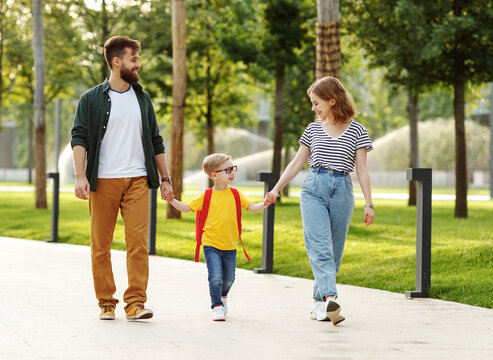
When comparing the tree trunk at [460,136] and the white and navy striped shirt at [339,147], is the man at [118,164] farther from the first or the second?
the tree trunk at [460,136]

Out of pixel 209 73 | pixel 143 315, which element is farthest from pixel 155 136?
pixel 209 73

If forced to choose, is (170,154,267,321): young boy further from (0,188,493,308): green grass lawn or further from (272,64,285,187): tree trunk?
(272,64,285,187): tree trunk

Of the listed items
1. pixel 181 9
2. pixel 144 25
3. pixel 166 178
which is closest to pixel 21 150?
pixel 144 25

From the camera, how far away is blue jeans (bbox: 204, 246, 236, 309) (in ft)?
21.6

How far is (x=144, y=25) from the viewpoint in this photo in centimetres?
2872

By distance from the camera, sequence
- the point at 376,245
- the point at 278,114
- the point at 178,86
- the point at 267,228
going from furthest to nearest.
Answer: the point at 278,114, the point at 178,86, the point at 376,245, the point at 267,228

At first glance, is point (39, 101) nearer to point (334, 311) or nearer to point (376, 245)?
point (376, 245)

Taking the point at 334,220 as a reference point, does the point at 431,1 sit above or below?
above

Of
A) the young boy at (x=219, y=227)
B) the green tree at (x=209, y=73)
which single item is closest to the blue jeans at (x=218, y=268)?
the young boy at (x=219, y=227)

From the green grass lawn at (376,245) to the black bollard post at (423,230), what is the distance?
142 millimetres

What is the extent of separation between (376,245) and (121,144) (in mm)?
6975

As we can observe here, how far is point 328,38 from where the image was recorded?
1521 centimetres

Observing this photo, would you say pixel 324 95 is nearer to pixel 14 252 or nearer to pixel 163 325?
pixel 163 325

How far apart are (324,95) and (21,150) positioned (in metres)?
75.5
